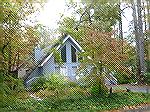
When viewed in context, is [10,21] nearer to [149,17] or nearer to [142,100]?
[142,100]

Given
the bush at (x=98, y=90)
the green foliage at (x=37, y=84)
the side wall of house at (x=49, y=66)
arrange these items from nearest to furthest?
the bush at (x=98, y=90) < the green foliage at (x=37, y=84) < the side wall of house at (x=49, y=66)

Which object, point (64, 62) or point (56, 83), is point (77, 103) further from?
point (64, 62)

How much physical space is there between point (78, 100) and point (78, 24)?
1818cm

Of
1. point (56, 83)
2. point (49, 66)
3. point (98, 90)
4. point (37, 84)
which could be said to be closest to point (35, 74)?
point (49, 66)

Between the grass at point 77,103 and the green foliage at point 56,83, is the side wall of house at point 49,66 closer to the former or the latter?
the grass at point 77,103

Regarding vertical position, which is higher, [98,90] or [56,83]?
[56,83]

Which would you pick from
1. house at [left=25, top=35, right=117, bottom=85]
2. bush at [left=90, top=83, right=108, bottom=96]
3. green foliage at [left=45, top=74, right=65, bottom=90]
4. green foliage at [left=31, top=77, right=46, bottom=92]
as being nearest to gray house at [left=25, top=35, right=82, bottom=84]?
house at [left=25, top=35, right=117, bottom=85]

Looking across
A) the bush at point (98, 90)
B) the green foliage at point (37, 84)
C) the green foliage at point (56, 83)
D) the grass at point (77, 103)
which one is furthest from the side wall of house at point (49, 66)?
the green foliage at point (56, 83)

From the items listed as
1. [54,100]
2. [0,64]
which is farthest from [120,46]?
[0,64]

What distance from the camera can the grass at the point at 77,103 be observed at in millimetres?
13531

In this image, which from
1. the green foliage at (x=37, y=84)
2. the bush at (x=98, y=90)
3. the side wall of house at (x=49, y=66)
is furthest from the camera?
the side wall of house at (x=49, y=66)

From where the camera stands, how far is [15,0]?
12.0 metres

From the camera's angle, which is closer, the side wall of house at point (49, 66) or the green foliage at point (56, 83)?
the green foliage at point (56, 83)

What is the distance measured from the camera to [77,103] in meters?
14.5
